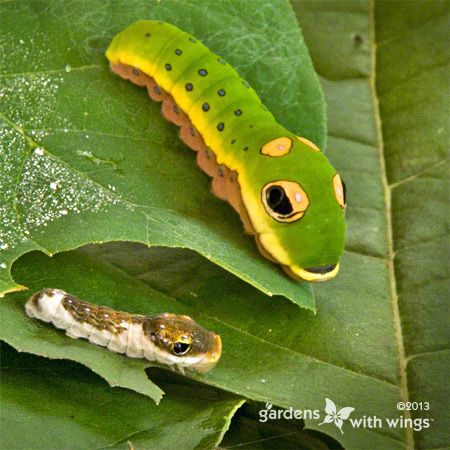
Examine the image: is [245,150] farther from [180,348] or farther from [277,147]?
[180,348]

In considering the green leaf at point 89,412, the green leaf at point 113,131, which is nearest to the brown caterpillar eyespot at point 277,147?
the green leaf at point 113,131

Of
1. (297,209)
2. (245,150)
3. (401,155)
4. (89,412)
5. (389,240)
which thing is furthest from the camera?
(401,155)

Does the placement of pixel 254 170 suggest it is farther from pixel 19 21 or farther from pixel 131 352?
pixel 19 21

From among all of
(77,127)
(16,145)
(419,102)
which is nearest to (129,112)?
(77,127)

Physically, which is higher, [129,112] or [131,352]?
[129,112]

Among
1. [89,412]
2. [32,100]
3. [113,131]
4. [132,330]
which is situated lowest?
[89,412]


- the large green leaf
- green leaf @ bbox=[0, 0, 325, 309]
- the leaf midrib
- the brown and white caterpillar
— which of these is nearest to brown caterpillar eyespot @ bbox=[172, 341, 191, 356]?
the brown and white caterpillar

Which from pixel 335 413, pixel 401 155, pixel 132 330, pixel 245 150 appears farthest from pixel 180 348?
pixel 401 155
